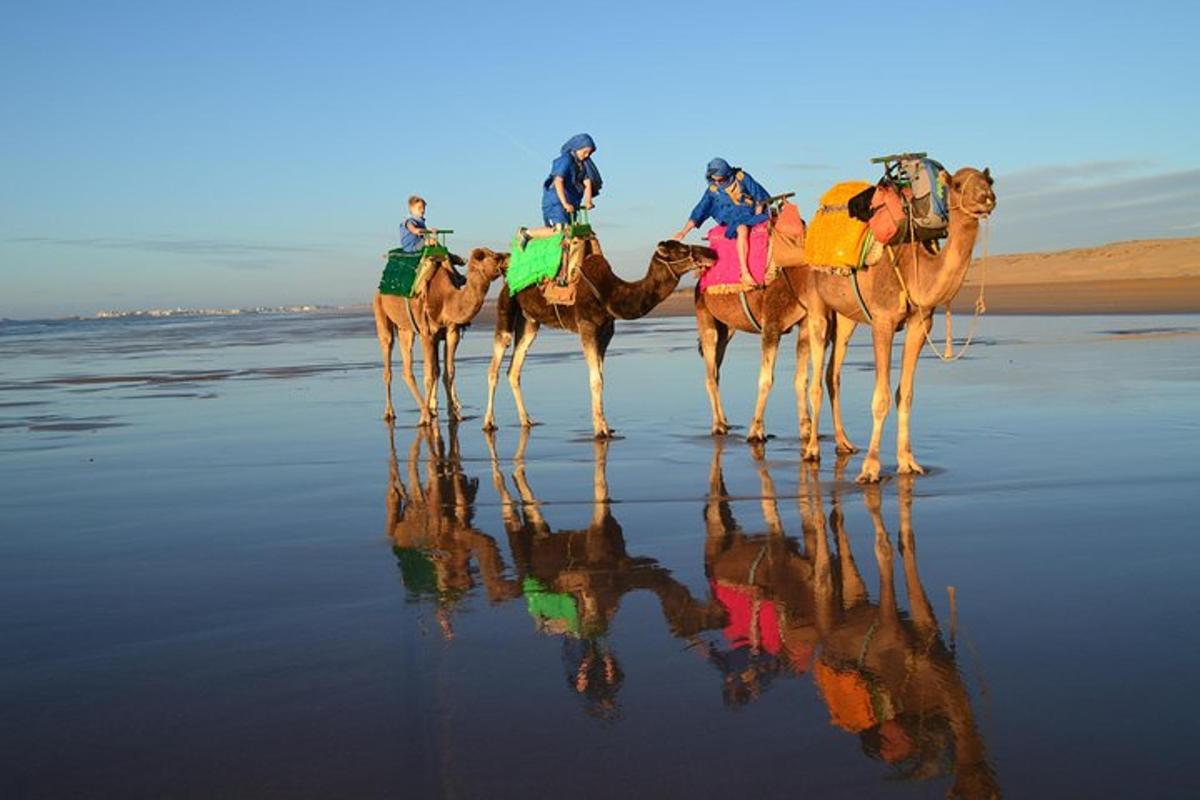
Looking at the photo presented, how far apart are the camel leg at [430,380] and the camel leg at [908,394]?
24.6 feet

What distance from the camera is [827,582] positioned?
657 centimetres

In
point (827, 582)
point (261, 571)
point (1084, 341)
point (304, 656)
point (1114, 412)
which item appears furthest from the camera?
point (1084, 341)

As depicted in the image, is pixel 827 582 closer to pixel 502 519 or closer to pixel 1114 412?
pixel 502 519

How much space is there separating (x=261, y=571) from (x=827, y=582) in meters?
3.41

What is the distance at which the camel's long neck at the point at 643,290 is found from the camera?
13.8 m

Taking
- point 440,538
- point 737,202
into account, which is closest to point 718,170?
point 737,202

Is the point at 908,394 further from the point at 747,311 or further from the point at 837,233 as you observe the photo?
the point at 747,311

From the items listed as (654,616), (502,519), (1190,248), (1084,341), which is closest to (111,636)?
(654,616)

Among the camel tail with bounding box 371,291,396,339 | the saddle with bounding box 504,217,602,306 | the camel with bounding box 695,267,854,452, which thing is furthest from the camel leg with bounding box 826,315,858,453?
the camel tail with bounding box 371,291,396,339

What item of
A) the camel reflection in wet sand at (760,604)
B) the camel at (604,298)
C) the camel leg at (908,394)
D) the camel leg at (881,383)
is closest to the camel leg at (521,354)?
the camel at (604,298)

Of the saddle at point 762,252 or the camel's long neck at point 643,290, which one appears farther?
the camel's long neck at point 643,290

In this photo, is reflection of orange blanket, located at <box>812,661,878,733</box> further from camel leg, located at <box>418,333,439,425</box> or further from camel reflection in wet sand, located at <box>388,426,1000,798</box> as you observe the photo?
camel leg, located at <box>418,333,439,425</box>

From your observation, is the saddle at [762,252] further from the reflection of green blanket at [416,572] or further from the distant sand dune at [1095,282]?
the distant sand dune at [1095,282]

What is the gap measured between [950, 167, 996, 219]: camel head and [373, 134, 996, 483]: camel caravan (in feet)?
0.04
